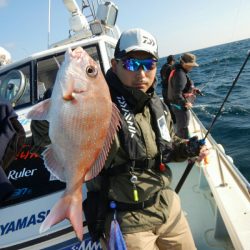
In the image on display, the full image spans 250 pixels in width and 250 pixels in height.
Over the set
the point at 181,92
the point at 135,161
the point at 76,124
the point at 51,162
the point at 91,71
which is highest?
the point at 91,71

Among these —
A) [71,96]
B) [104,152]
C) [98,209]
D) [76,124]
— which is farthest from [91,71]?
[98,209]

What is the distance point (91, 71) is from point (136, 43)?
0.74 metres

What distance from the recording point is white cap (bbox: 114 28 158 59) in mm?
2260

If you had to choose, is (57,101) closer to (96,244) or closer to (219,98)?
(96,244)

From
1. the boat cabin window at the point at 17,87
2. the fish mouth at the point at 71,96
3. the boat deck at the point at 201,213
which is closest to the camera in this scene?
the fish mouth at the point at 71,96

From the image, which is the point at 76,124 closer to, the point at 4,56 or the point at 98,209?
the point at 98,209

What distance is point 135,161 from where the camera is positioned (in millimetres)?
2242

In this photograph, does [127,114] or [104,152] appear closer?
[104,152]

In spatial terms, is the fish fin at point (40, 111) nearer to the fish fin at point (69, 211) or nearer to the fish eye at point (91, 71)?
the fish eye at point (91, 71)

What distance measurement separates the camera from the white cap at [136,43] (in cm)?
226

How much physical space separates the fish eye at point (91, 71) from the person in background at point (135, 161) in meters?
0.64

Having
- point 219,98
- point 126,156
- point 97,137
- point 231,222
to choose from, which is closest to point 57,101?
point 97,137

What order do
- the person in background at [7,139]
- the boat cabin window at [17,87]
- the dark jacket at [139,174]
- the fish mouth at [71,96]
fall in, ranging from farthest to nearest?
the boat cabin window at [17,87] < the dark jacket at [139,174] < the person in background at [7,139] < the fish mouth at [71,96]

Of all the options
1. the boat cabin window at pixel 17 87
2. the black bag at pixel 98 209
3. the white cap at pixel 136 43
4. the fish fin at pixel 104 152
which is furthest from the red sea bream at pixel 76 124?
the boat cabin window at pixel 17 87
